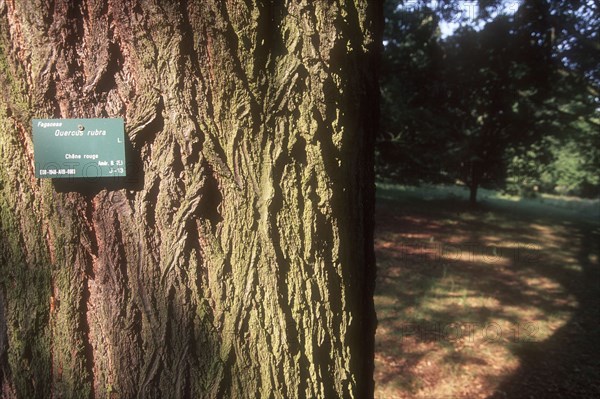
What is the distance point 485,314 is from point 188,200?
18.6 ft

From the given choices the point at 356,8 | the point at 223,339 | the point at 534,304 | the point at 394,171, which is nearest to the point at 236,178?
the point at 223,339


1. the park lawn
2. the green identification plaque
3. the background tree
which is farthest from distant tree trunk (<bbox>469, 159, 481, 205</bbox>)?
the green identification plaque

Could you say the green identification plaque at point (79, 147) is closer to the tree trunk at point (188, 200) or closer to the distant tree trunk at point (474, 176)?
the tree trunk at point (188, 200)

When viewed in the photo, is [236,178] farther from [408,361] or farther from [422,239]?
[422,239]

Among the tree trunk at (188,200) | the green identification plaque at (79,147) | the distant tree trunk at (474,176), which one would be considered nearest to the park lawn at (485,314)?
the tree trunk at (188,200)

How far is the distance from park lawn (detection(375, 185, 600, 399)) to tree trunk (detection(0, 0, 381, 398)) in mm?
3096

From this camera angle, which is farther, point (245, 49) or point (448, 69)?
point (448, 69)

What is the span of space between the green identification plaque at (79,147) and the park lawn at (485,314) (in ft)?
11.7

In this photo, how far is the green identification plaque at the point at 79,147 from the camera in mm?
1079

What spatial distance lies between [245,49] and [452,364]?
4.30 m

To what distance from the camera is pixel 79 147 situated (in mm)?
1095

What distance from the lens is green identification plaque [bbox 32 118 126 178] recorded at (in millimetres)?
1079

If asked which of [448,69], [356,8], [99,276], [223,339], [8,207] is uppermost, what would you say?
[448,69]

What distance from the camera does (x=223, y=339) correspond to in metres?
1.15
